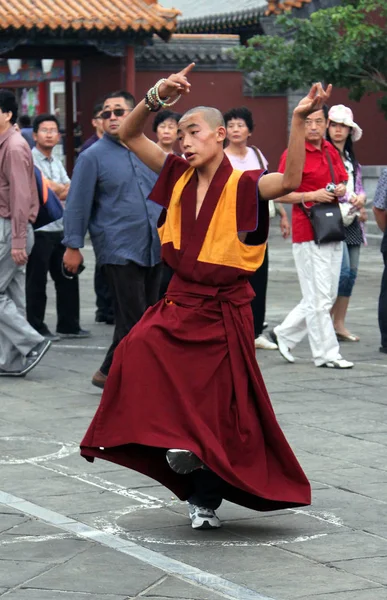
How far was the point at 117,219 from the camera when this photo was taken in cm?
789

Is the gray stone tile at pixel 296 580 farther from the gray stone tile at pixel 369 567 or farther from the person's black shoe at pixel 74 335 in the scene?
the person's black shoe at pixel 74 335

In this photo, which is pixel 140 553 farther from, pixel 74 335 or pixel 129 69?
pixel 129 69

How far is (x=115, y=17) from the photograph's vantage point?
20984 millimetres

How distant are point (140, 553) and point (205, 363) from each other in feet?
2.43

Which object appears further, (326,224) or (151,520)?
(326,224)

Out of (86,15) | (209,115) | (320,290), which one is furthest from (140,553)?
(86,15)

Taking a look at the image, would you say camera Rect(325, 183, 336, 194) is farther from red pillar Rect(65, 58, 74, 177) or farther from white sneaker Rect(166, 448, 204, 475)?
red pillar Rect(65, 58, 74, 177)

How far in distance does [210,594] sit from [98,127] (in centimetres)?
728

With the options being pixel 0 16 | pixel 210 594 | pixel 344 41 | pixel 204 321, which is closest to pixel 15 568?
pixel 210 594

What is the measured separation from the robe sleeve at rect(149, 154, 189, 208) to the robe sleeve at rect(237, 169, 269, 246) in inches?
11.4

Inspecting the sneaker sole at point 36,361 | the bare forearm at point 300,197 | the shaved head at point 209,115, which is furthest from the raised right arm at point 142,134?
the bare forearm at point 300,197

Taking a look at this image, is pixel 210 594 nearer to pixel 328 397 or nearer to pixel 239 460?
pixel 239 460

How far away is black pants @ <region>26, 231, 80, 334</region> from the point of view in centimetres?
1053

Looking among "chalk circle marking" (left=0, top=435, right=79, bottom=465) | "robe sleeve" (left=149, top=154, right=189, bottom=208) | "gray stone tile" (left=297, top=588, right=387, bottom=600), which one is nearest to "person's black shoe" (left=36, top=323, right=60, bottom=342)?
"chalk circle marking" (left=0, top=435, right=79, bottom=465)
